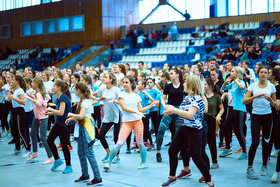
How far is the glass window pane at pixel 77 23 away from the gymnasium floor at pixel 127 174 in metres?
22.3

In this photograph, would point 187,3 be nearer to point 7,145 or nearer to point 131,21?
point 131,21

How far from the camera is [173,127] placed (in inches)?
284

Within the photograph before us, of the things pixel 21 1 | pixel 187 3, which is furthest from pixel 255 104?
pixel 21 1

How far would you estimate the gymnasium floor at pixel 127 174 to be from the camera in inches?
223

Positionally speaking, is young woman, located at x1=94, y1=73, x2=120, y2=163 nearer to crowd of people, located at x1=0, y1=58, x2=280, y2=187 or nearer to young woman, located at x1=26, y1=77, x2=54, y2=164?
crowd of people, located at x1=0, y1=58, x2=280, y2=187

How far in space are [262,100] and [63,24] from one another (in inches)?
1029

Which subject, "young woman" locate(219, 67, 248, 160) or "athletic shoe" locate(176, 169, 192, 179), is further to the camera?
"young woman" locate(219, 67, 248, 160)

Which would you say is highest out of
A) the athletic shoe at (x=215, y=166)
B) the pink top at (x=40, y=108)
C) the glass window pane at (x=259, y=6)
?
the glass window pane at (x=259, y=6)

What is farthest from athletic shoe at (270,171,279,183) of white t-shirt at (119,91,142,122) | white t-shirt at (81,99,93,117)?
white t-shirt at (81,99,93,117)

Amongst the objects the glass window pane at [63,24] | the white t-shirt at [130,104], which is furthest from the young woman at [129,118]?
the glass window pane at [63,24]

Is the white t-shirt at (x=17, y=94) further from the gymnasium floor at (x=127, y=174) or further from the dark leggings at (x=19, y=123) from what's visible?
the gymnasium floor at (x=127, y=174)

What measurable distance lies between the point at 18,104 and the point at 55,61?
2060cm

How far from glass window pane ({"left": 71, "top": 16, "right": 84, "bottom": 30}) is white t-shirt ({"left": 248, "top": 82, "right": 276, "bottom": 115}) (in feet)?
79.7

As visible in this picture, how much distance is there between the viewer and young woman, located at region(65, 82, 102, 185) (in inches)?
223
